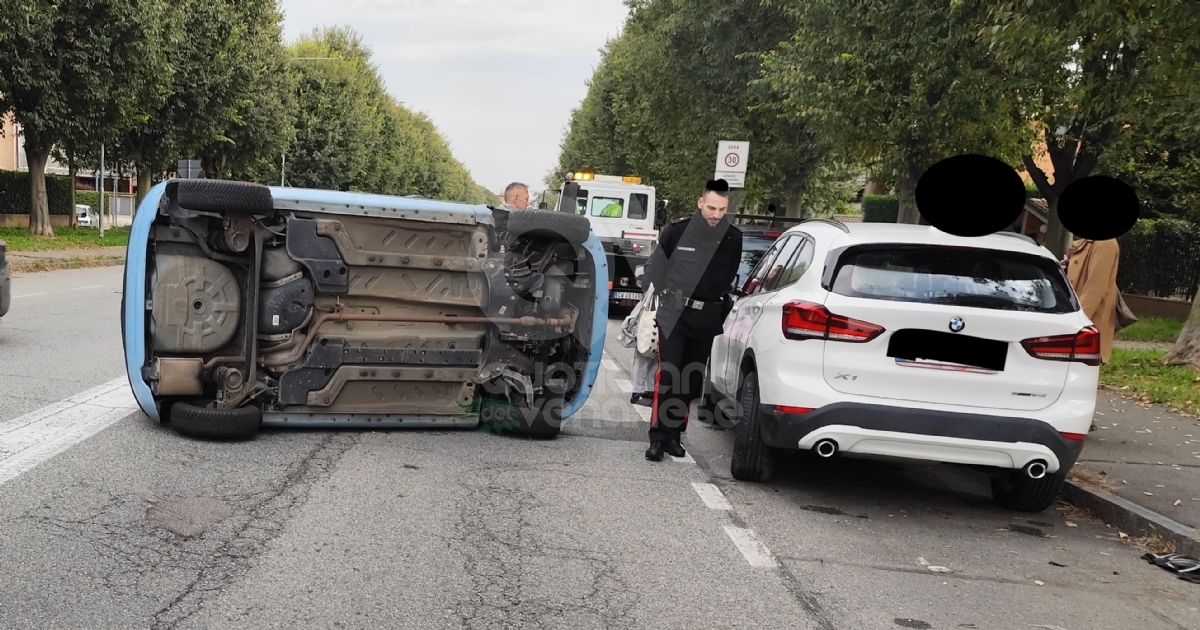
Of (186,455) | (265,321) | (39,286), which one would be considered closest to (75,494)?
(186,455)

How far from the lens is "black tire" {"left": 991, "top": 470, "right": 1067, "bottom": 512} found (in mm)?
6410

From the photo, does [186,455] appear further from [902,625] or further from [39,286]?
[39,286]

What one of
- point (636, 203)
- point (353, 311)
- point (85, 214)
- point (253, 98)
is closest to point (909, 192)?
point (636, 203)

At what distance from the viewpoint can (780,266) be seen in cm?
730

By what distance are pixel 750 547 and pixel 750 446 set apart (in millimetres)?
1356

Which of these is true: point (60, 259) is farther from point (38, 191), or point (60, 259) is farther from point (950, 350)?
point (950, 350)

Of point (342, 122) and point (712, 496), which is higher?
point (342, 122)

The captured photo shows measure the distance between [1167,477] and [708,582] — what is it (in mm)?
4531

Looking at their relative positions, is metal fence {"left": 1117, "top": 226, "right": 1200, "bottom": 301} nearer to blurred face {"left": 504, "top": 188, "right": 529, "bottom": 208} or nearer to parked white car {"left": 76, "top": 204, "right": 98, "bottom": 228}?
blurred face {"left": 504, "top": 188, "right": 529, "bottom": 208}

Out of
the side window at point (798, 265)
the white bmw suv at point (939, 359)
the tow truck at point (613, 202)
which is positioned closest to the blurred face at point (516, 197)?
the side window at point (798, 265)

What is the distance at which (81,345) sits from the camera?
10.6 meters

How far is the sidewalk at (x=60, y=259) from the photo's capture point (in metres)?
22.5

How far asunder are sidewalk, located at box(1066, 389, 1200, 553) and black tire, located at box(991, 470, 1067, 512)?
431 mm

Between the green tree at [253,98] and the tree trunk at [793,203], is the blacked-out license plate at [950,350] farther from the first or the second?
the green tree at [253,98]
